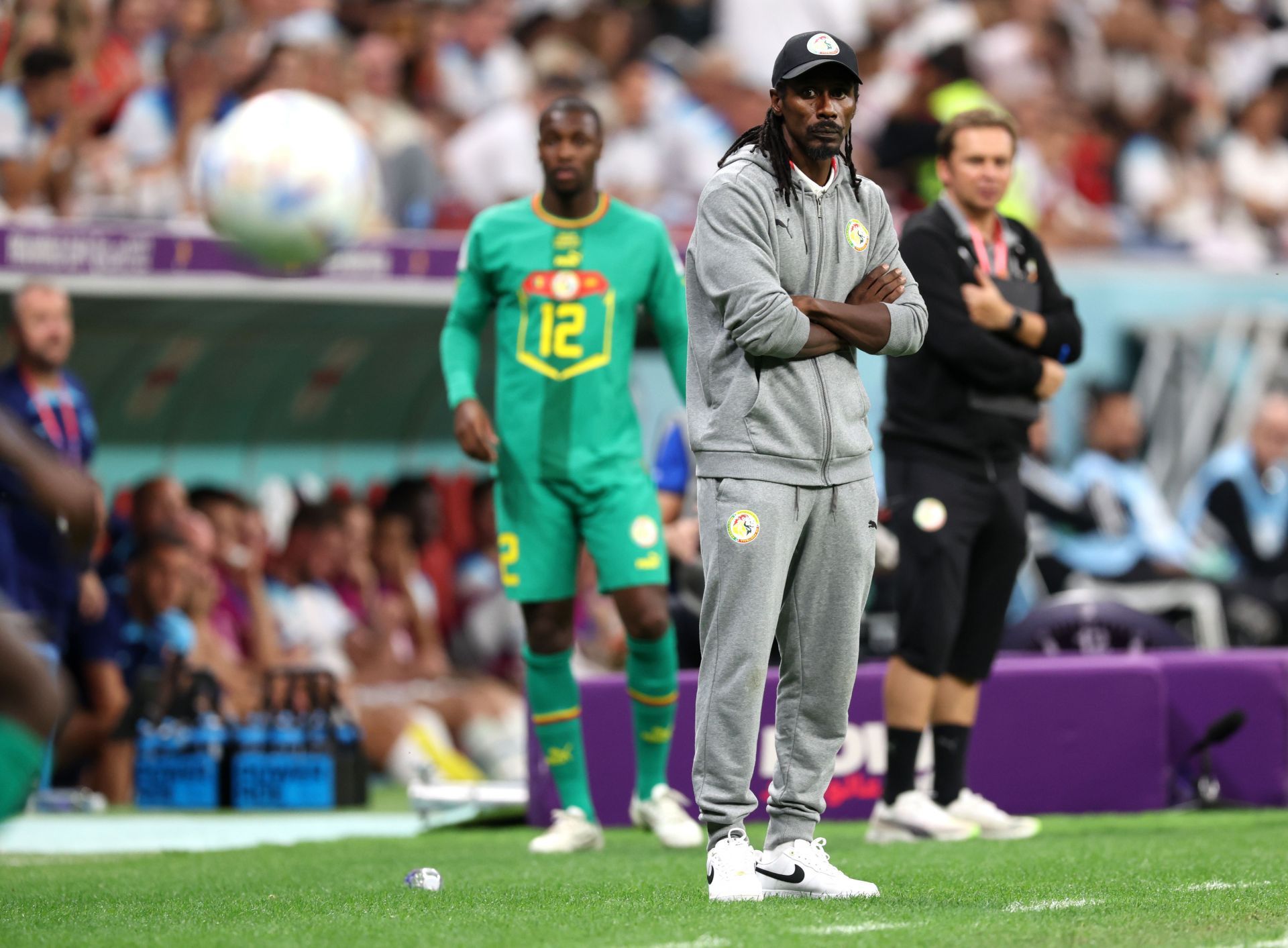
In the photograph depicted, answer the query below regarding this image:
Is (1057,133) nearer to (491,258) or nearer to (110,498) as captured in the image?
(110,498)

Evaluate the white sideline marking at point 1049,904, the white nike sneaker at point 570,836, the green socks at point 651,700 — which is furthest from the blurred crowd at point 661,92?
the white sideline marking at point 1049,904

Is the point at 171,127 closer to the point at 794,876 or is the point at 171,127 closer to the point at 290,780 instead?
the point at 290,780

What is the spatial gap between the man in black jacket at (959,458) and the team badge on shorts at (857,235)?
1.70 m

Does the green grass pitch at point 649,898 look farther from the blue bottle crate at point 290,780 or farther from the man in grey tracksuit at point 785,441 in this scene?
the blue bottle crate at point 290,780

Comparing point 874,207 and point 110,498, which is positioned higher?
point 874,207

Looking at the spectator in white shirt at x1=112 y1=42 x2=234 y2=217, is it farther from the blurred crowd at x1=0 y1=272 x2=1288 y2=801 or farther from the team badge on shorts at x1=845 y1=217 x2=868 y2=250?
the team badge on shorts at x1=845 y1=217 x2=868 y2=250

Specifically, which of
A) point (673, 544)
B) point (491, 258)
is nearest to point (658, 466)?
point (673, 544)

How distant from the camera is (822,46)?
199 inches

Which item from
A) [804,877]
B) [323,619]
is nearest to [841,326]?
[804,877]

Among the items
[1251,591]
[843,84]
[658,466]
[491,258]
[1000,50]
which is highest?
[1000,50]

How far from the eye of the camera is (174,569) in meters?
11.2

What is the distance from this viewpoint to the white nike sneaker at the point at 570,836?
278 inches

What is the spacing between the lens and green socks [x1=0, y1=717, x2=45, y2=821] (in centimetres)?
375

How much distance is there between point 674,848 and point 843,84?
9.94 feet
